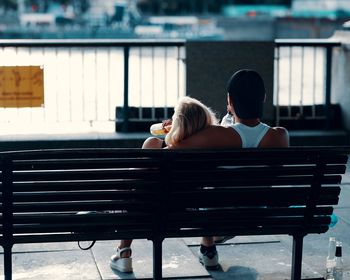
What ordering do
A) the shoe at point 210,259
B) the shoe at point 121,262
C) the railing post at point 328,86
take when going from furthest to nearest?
the railing post at point 328,86 < the shoe at point 210,259 < the shoe at point 121,262

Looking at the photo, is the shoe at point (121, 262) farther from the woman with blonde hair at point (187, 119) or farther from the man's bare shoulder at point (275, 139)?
the man's bare shoulder at point (275, 139)

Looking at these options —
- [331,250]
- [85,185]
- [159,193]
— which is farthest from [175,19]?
[85,185]

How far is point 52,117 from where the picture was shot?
13.3 metres

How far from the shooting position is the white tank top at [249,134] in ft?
18.7

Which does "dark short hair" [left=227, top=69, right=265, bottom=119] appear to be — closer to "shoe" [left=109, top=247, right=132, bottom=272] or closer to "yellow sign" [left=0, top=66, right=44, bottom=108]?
"shoe" [left=109, top=247, right=132, bottom=272]

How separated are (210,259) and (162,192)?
3.64 ft

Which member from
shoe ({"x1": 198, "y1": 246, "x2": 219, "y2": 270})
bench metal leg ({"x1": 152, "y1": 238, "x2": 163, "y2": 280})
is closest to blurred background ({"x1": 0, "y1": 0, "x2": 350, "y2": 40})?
shoe ({"x1": 198, "y1": 246, "x2": 219, "y2": 270})

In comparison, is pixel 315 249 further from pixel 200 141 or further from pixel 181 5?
pixel 181 5

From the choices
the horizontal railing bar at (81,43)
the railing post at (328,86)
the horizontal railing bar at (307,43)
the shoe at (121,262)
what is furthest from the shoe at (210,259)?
the railing post at (328,86)

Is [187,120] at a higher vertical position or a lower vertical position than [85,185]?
higher

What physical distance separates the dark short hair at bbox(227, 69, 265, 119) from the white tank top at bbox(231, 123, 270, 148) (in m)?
0.07

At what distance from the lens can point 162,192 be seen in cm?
522

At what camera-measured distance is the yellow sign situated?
1084 centimetres

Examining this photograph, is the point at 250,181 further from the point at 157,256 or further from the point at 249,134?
the point at 157,256
